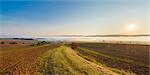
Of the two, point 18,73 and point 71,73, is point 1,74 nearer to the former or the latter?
point 18,73

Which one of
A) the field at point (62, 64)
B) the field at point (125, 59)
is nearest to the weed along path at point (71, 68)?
the field at point (62, 64)

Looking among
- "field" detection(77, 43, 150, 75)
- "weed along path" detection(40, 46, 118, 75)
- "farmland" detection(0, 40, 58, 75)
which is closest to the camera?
"weed along path" detection(40, 46, 118, 75)

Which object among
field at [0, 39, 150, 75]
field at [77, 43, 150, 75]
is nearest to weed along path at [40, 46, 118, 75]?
field at [0, 39, 150, 75]

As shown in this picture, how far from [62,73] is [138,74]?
15614 mm

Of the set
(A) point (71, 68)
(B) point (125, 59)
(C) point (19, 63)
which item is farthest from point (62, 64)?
(B) point (125, 59)

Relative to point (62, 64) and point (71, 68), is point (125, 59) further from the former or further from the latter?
point (71, 68)

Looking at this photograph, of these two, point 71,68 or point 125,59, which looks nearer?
point 71,68

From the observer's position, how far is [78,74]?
1374 cm

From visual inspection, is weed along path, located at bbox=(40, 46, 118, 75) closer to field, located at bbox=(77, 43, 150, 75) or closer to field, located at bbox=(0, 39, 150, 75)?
field, located at bbox=(0, 39, 150, 75)

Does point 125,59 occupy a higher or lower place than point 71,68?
lower

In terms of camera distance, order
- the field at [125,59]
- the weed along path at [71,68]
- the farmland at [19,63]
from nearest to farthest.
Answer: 1. the weed along path at [71,68]
2. the farmland at [19,63]
3. the field at [125,59]

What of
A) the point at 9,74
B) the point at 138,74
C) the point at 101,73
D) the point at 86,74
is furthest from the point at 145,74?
the point at 9,74

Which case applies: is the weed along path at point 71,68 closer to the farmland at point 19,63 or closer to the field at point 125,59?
the farmland at point 19,63

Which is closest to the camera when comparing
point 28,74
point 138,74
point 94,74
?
point 28,74
